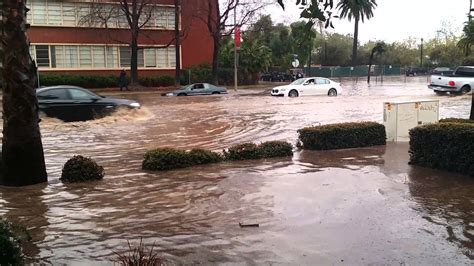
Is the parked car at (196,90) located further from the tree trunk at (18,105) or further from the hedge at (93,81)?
the tree trunk at (18,105)

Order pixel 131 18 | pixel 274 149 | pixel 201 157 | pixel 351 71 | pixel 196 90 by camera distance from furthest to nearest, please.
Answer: pixel 351 71 → pixel 131 18 → pixel 196 90 → pixel 274 149 → pixel 201 157

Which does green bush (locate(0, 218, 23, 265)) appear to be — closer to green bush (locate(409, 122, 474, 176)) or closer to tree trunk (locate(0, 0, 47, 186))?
tree trunk (locate(0, 0, 47, 186))

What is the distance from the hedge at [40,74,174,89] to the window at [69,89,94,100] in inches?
868

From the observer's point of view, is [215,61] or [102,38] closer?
[102,38]

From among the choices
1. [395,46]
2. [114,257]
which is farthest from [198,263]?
[395,46]

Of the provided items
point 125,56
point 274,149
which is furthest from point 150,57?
point 274,149

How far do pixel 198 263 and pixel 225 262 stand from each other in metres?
0.25

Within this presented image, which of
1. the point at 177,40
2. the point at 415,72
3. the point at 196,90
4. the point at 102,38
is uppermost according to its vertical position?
the point at 102,38

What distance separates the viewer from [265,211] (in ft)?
21.9

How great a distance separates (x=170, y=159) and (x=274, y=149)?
2.28 metres

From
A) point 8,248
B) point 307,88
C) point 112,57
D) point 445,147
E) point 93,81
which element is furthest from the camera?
point 112,57

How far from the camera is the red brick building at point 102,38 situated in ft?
135

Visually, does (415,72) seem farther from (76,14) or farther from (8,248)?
(8,248)

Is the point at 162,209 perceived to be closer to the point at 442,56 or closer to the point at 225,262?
the point at 225,262
